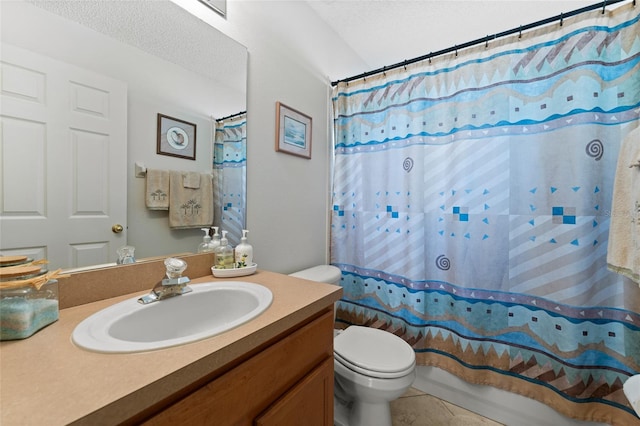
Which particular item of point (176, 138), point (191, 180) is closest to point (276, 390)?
point (191, 180)

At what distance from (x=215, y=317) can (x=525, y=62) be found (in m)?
1.87

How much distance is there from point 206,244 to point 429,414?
1.55m

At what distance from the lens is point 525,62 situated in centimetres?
132

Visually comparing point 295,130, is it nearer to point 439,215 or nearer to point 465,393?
point 439,215

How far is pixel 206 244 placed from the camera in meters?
1.18

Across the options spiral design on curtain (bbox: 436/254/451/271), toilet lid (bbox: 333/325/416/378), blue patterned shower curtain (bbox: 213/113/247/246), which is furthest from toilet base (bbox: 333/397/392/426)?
blue patterned shower curtain (bbox: 213/113/247/246)

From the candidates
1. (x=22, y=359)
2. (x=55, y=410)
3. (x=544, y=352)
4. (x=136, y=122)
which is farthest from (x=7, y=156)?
(x=544, y=352)

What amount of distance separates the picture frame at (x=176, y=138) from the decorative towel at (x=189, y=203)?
84mm

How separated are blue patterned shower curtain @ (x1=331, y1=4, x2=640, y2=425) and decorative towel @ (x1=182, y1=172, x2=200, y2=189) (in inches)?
42.2

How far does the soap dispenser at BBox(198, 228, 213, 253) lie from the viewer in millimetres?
1163

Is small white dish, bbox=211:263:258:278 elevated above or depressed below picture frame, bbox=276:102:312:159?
below

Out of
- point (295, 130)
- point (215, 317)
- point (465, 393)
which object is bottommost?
point (465, 393)

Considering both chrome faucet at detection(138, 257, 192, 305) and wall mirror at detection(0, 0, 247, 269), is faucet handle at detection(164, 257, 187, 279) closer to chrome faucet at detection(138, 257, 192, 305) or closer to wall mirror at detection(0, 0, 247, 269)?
chrome faucet at detection(138, 257, 192, 305)

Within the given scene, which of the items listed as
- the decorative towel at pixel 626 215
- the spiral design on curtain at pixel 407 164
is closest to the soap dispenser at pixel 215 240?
the spiral design on curtain at pixel 407 164
